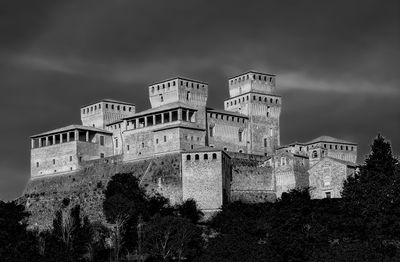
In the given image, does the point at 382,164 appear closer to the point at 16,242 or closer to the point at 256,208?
the point at 256,208

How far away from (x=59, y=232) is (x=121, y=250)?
972cm

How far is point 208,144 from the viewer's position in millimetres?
106188

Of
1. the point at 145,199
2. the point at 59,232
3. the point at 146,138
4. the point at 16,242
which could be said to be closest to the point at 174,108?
the point at 146,138

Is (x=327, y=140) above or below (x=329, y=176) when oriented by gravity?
above

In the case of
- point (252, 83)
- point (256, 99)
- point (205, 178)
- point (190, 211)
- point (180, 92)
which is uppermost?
point (252, 83)

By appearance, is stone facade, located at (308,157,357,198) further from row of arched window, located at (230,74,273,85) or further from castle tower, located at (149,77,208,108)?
row of arched window, located at (230,74,273,85)

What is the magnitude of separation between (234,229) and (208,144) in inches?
877

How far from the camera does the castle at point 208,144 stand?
96.3 metres

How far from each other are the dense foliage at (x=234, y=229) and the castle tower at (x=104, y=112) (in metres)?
18.1

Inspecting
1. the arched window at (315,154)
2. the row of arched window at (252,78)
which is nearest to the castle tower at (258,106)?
the row of arched window at (252,78)

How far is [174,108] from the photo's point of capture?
10156 cm

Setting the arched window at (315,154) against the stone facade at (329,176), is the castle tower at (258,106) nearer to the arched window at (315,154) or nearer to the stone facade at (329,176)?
the arched window at (315,154)

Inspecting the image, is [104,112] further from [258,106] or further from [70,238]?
[70,238]

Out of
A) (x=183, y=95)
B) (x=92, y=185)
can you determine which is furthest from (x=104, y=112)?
(x=183, y=95)
